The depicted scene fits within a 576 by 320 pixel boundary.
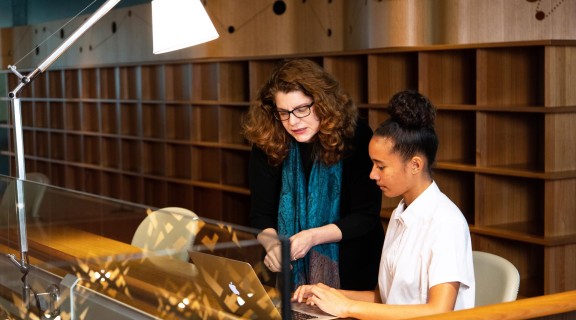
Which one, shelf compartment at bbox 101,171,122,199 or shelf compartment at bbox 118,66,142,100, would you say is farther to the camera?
shelf compartment at bbox 101,171,122,199

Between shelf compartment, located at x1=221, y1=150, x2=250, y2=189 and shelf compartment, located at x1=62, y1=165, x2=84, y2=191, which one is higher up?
shelf compartment, located at x1=221, y1=150, x2=250, y2=189

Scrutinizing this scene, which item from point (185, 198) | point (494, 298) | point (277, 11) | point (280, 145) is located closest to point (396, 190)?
point (494, 298)

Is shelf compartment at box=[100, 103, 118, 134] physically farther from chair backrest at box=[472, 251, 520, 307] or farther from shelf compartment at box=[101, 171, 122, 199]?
chair backrest at box=[472, 251, 520, 307]

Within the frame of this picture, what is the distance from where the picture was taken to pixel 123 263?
5.77 ft

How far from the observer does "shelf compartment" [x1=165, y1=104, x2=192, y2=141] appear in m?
6.29

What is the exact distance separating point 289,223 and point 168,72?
3.97m

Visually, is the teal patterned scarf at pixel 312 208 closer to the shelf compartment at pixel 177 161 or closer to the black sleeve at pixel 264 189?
the black sleeve at pixel 264 189

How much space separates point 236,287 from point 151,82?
17.5 ft


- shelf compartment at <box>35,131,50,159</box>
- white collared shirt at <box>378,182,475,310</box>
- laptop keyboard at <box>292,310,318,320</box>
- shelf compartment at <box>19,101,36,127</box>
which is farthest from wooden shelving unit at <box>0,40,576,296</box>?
laptop keyboard at <box>292,310,318,320</box>

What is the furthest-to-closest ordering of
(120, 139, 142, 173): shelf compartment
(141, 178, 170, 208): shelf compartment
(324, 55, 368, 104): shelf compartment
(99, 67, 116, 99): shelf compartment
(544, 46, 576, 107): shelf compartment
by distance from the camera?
(99, 67, 116, 99): shelf compartment < (120, 139, 142, 173): shelf compartment < (141, 178, 170, 208): shelf compartment < (324, 55, 368, 104): shelf compartment < (544, 46, 576, 107): shelf compartment

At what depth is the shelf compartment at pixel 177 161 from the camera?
20.8 feet

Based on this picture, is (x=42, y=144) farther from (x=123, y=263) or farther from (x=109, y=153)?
(x=123, y=263)

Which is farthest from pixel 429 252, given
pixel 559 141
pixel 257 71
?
pixel 257 71

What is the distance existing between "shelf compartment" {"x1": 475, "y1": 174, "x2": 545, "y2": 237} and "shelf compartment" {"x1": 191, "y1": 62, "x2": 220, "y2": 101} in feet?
7.69
